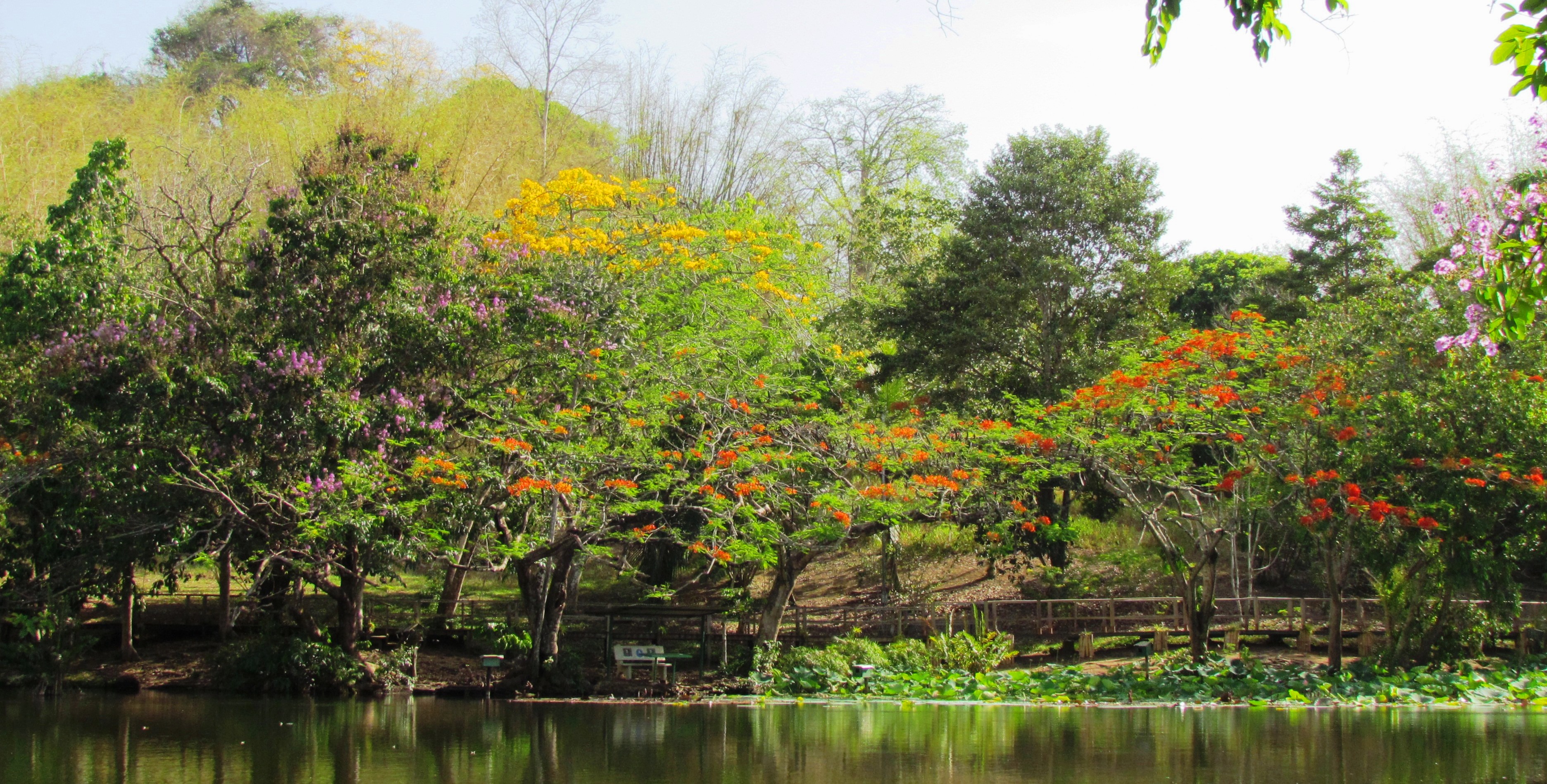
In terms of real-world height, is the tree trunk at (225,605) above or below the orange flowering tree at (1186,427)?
below

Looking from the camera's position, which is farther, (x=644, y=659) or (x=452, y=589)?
(x=452, y=589)

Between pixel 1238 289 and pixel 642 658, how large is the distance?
18157 millimetres

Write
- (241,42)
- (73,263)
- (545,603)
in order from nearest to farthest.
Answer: (73,263) < (545,603) < (241,42)

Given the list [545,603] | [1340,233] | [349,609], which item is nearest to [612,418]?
[545,603]

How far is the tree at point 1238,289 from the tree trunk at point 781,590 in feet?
40.0

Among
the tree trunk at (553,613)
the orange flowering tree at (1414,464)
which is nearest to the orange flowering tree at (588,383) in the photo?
the tree trunk at (553,613)

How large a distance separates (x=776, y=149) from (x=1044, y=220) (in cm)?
925

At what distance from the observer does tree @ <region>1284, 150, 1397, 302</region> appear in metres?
23.0

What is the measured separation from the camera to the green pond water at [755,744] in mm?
7059

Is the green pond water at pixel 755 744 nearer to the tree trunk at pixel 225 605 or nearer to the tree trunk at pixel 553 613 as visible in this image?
the tree trunk at pixel 553 613

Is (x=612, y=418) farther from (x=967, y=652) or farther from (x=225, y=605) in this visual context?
(x=225, y=605)

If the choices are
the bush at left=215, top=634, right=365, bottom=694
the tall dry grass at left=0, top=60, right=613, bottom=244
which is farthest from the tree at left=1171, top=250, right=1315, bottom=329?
the bush at left=215, top=634, right=365, bottom=694

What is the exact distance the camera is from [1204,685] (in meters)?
12.9

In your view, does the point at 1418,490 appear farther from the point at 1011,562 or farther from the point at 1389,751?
the point at 1011,562
